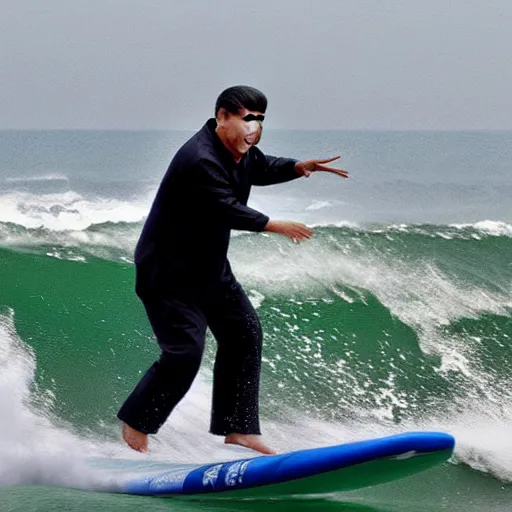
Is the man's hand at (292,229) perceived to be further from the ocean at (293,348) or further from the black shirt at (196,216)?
the ocean at (293,348)

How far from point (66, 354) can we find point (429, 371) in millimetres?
1877

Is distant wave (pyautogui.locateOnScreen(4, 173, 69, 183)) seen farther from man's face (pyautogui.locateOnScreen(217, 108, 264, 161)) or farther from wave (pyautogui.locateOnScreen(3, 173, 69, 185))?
man's face (pyautogui.locateOnScreen(217, 108, 264, 161))

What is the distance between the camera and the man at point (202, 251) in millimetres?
4141

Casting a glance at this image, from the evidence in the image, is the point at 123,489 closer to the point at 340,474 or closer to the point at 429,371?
the point at 340,474

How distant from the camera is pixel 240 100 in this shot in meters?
4.24

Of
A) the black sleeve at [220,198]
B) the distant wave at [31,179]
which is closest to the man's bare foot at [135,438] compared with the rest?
the black sleeve at [220,198]

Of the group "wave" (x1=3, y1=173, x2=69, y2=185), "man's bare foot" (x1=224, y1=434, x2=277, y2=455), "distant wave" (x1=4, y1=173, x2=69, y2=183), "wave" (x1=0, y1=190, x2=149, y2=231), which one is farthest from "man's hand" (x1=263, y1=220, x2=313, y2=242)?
"distant wave" (x1=4, y1=173, x2=69, y2=183)

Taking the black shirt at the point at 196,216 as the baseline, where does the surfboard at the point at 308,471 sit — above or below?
below

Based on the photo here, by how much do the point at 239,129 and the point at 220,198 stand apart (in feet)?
0.94

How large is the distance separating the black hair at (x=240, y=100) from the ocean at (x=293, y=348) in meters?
→ 1.41

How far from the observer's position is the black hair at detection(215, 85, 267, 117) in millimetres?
4238

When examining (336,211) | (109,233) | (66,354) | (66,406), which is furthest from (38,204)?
(66,406)

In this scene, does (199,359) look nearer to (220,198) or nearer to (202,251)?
(202,251)

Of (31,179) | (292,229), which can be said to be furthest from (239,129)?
(31,179)
